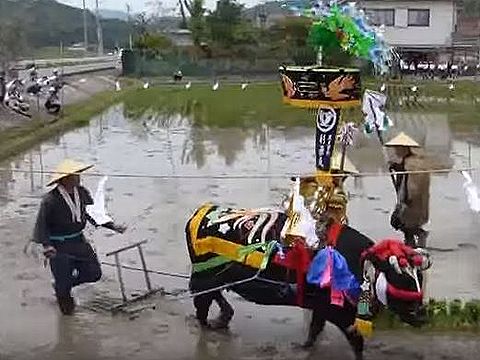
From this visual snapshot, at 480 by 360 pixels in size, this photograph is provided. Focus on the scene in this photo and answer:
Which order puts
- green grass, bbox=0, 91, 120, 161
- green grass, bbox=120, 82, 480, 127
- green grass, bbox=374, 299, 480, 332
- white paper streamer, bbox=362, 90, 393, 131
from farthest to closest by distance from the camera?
green grass, bbox=120, 82, 480, 127 → green grass, bbox=0, 91, 120, 161 → white paper streamer, bbox=362, 90, 393, 131 → green grass, bbox=374, 299, 480, 332

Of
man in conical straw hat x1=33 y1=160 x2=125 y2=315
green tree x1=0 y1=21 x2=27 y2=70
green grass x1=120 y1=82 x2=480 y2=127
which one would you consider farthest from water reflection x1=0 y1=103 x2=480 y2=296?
green tree x1=0 y1=21 x2=27 y2=70

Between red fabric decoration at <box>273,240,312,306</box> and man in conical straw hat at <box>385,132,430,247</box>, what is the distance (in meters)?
2.54

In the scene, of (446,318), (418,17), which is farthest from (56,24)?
(446,318)

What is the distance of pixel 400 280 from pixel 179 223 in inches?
245

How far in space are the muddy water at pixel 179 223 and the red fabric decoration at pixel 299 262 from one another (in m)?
0.58

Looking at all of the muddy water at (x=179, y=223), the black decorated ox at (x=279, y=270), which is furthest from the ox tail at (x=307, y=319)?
the black decorated ox at (x=279, y=270)

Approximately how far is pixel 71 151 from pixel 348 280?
14.0m

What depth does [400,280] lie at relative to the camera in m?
6.92

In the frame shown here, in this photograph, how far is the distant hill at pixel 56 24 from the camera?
9157cm

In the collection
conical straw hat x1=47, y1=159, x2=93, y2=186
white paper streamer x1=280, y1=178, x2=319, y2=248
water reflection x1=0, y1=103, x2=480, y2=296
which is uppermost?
conical straw hat x1=47, y1=159, x2=93, y2=186

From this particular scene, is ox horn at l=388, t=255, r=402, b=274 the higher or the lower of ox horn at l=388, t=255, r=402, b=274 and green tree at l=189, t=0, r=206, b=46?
the lower

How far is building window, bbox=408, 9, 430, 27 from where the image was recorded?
5369 cm

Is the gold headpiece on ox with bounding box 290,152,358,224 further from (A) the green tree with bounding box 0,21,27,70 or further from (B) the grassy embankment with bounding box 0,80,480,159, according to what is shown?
(A) the green tree with bounding box 0,21,27,70

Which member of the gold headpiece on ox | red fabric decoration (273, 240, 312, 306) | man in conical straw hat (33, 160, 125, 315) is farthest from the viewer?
man in conical straw hat (33, 160, 125, 315)
